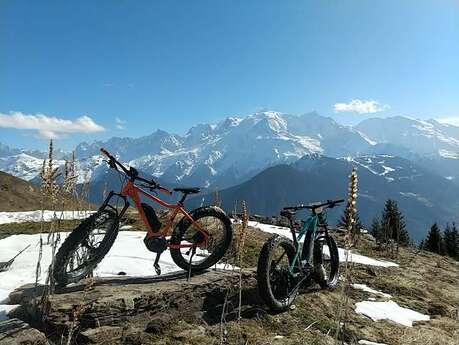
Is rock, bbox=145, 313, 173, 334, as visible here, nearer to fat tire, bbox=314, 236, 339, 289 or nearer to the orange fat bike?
the orange fat bike

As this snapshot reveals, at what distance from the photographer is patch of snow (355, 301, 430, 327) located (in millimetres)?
8727

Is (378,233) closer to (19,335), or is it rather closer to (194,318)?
(194,318)

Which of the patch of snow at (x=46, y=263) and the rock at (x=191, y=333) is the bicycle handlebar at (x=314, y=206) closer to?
the patch of snow at (x=46, y=263)

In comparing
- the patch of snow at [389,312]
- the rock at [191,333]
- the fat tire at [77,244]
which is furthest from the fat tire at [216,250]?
the patch of snow at [389,312]

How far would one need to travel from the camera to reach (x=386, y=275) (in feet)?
42.4

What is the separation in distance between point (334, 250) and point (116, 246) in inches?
213

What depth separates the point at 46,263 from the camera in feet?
28.3

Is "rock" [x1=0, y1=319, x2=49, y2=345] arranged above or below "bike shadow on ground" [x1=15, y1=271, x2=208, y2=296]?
below

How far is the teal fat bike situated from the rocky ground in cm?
28

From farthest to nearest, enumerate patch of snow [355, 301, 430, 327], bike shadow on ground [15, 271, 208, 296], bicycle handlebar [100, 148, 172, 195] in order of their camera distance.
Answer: patch of snow [355, 301, 430, 327] → bicycle handlebar [100, 148, 172, 195] → bike shadow on ground [15, 271, 208, 296]

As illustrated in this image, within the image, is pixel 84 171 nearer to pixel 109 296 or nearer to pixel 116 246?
pixel 116 246

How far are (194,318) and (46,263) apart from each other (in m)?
3.68

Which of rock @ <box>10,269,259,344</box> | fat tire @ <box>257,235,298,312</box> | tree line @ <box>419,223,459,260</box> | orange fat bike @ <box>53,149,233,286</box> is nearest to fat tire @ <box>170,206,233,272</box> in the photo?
orange fat bike @ <box>53,149,233,286</box>

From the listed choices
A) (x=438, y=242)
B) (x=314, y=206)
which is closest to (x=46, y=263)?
(x=314, y=206)
